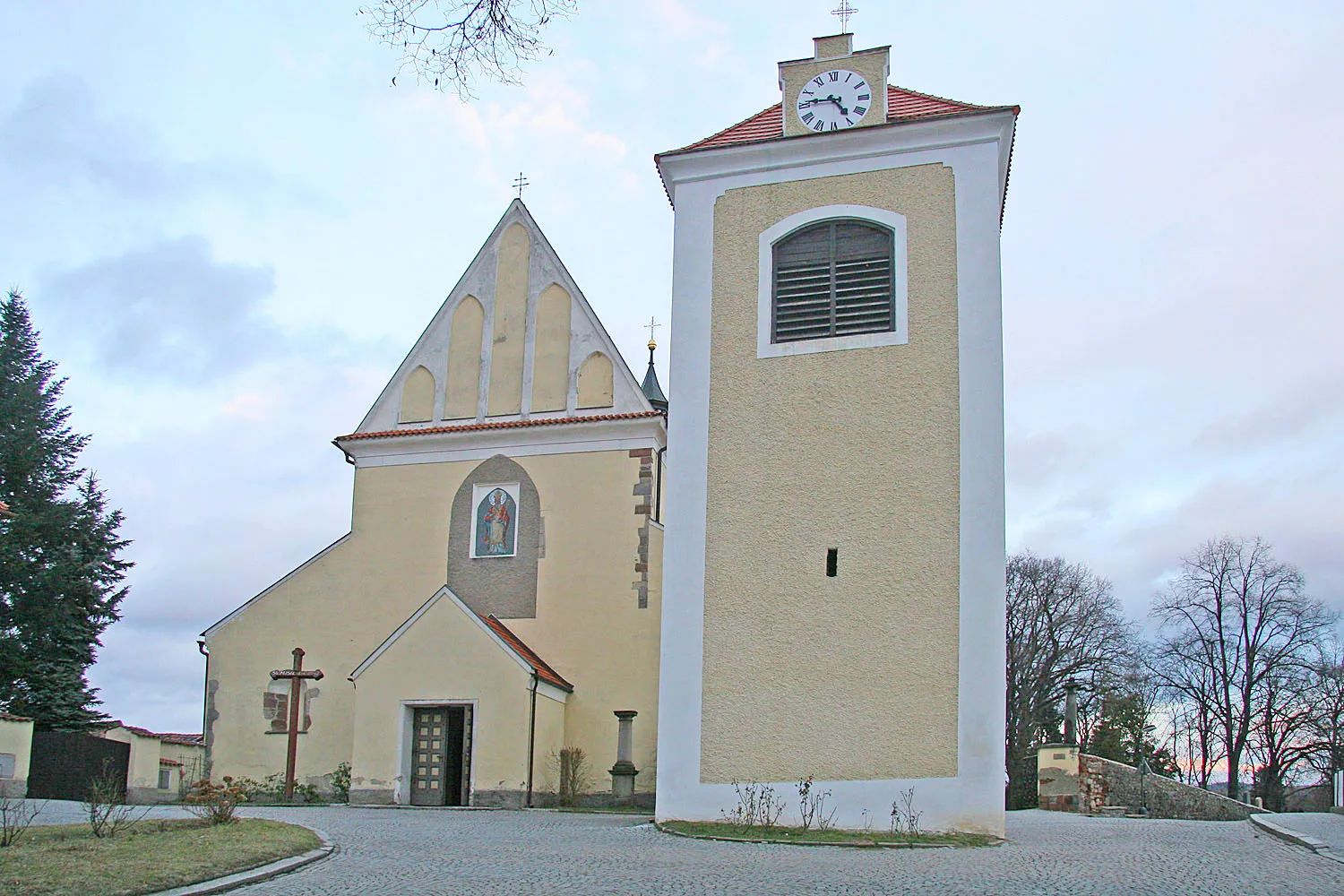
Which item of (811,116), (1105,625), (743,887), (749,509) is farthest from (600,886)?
(1105,625)

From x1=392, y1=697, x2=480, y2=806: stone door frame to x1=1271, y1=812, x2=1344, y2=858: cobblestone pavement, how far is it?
36.2ft

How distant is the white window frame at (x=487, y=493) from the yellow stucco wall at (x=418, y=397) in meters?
1.88

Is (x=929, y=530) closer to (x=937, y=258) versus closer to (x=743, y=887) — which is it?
(x=937, y=258)

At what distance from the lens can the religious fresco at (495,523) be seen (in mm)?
22266

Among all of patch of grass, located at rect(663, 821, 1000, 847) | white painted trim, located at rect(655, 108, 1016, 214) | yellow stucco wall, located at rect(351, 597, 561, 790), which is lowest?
patch of grass, located at rect(663, 821, 1000, 847)

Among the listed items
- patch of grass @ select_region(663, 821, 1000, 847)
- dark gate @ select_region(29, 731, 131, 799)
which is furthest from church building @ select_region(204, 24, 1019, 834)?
dark gate @ select_region(29, 731, 131, 799)

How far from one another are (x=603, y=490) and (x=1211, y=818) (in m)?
12.0

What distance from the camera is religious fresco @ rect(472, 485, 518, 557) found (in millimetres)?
22266

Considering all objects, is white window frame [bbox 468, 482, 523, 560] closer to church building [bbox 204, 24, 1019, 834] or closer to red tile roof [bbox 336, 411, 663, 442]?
red tile roof [bbox 336, 411, 663, 442]

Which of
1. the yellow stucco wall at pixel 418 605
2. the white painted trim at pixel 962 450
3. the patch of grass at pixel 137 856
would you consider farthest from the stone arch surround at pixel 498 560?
the patch of grass at pixel 137 856

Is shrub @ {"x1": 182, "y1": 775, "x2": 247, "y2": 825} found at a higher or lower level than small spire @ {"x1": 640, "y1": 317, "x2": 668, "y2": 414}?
Answer: lower

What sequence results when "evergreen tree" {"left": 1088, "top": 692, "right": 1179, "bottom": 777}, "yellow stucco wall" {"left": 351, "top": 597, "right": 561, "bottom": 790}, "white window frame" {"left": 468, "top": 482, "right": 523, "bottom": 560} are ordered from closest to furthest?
A: "yellow stucco wall" {"left": 351, "top": 597, "right": 561, "bottom": 790} → "white window frame" {"left": 468, "top": 482, "right": 523, "bottom": 560} → "evergreen tree" {"left": 1088, "top": 692, "right": 1179, "bottom": 777}

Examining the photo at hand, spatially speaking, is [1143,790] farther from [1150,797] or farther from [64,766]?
[64,766]

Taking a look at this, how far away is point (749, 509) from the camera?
1430cm
